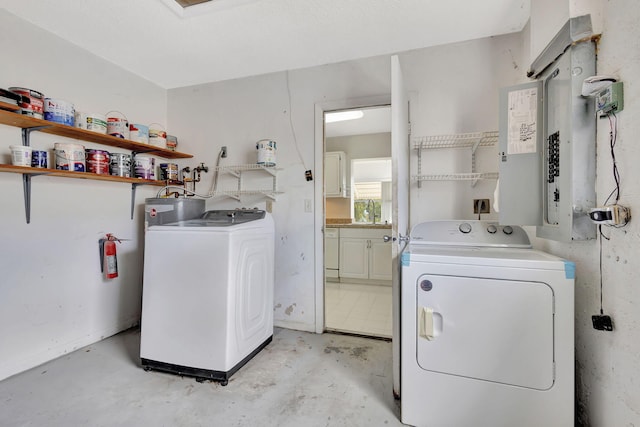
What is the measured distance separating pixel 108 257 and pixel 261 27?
210 centimetres

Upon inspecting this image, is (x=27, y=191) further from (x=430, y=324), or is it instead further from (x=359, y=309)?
(x=359, y=309)

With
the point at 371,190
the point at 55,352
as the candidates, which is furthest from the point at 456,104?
the point at 55,352

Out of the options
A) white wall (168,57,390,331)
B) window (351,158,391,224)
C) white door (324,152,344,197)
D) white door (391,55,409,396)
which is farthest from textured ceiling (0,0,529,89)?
window (351,158,391,224)

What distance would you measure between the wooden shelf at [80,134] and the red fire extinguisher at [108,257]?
0.77 m

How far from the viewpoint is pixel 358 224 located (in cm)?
407

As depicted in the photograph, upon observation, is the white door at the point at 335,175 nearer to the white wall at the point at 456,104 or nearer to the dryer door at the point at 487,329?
the white wall at the point at 456,104

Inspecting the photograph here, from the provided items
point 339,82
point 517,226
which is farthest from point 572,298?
point 339,82

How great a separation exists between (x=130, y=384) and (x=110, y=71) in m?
2.40

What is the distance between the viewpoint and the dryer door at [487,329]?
1218 millimetres

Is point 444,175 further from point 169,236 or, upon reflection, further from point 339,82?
point 169,236

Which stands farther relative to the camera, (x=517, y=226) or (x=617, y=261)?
(x=517, y=226)

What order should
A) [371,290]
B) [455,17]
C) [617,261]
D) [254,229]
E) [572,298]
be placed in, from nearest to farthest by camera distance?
1. [617,261]
2. [572,298]
3. [455,17]
4. [254,229]
5. [371,290]

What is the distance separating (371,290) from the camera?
3725mm

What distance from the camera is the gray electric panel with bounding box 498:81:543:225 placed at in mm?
1521
